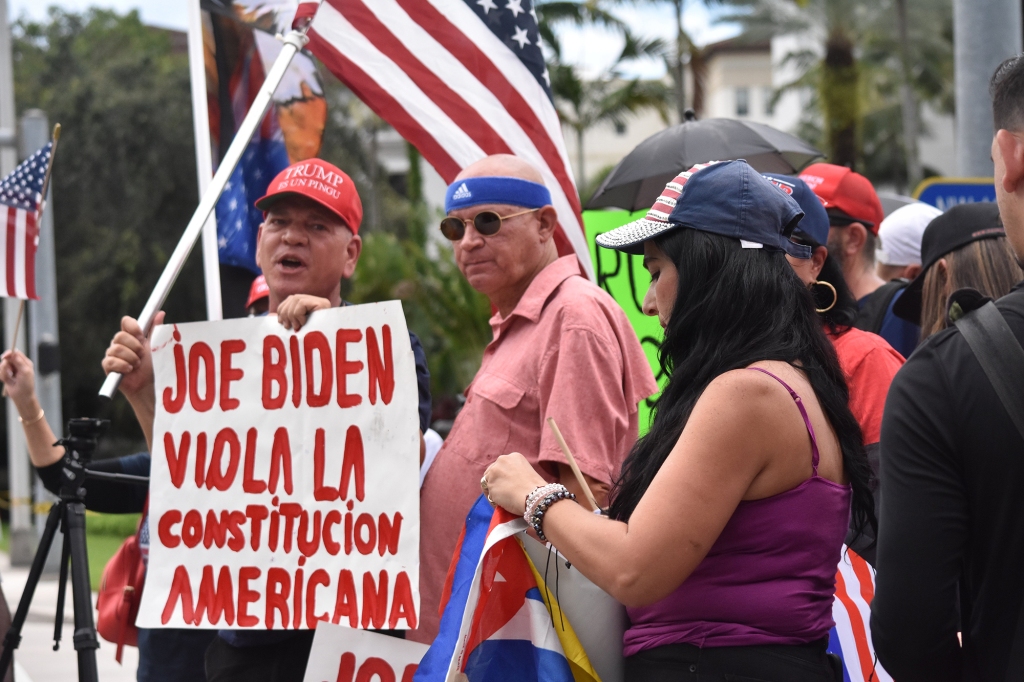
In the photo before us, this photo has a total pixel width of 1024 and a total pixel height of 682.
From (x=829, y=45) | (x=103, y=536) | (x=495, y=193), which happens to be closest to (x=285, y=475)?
(x=495, y=193)

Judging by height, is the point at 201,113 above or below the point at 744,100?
below

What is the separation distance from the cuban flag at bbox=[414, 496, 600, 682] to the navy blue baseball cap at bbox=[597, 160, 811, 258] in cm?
70

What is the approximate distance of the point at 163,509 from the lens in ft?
11.2

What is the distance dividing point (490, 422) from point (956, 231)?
1554 mm

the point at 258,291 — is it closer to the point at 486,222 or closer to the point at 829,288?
the point at 486,222

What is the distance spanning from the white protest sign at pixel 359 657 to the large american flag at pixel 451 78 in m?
1.75

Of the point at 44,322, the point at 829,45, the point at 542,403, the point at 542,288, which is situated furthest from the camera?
the point at 829,45

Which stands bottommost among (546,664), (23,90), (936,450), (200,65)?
(546,664)

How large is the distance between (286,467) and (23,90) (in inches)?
1226

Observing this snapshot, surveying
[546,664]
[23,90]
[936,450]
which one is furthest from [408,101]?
[23,90]

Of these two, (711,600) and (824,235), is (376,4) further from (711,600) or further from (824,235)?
(711,600)

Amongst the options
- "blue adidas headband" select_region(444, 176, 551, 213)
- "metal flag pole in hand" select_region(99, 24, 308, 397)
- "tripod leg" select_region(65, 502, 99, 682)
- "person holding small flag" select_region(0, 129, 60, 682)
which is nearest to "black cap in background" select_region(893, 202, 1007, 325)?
"blue adidas headband" select_region(444, 176, 551, 213)

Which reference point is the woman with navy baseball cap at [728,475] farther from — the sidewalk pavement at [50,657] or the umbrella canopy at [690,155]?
the sidewalk pavement at [50,657]

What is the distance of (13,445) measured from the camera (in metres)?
15.3
